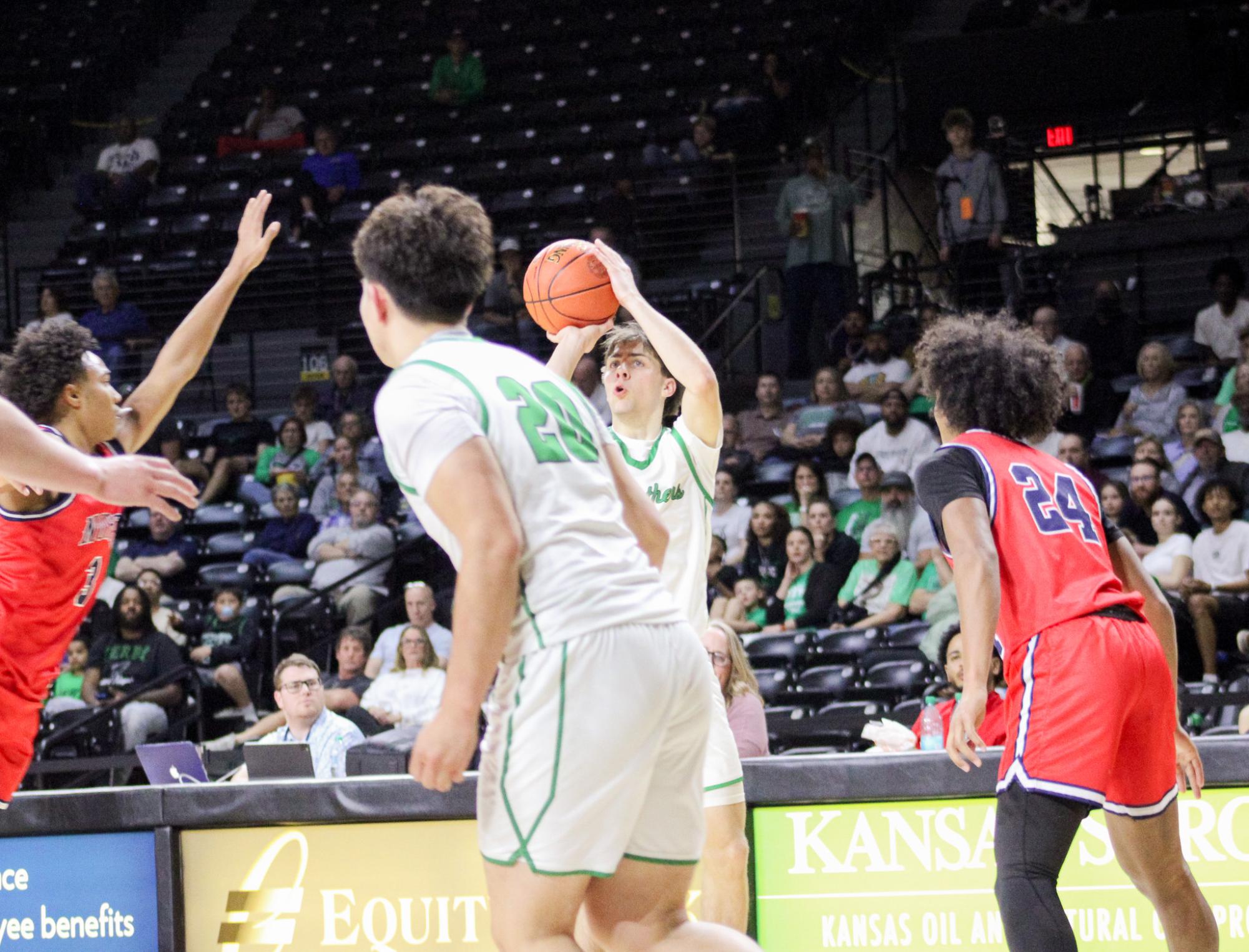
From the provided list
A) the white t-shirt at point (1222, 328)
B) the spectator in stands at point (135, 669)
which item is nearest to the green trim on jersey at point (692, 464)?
the spectator in stands at point (135, 669)

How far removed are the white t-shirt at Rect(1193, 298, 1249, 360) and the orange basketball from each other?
24.9ft

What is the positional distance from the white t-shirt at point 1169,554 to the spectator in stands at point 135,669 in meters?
6.09

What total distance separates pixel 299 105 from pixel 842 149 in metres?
6.52

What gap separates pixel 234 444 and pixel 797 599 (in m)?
6.01

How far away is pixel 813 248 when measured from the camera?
13148 mm

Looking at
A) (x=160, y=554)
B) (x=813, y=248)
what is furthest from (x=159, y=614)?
(x=813, y=248)

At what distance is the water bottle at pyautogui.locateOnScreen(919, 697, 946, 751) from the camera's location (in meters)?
6.56

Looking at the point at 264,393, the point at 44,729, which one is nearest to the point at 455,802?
the point at 44,729

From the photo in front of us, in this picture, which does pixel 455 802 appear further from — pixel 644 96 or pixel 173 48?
pixel 173 48

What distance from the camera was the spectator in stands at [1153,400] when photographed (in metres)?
10.5

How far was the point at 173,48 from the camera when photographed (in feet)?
67.8

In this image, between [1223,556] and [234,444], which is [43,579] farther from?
[234,444]

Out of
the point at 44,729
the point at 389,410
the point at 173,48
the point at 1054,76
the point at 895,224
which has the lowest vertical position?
the point at 44,729

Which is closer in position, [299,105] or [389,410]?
[389,410]
